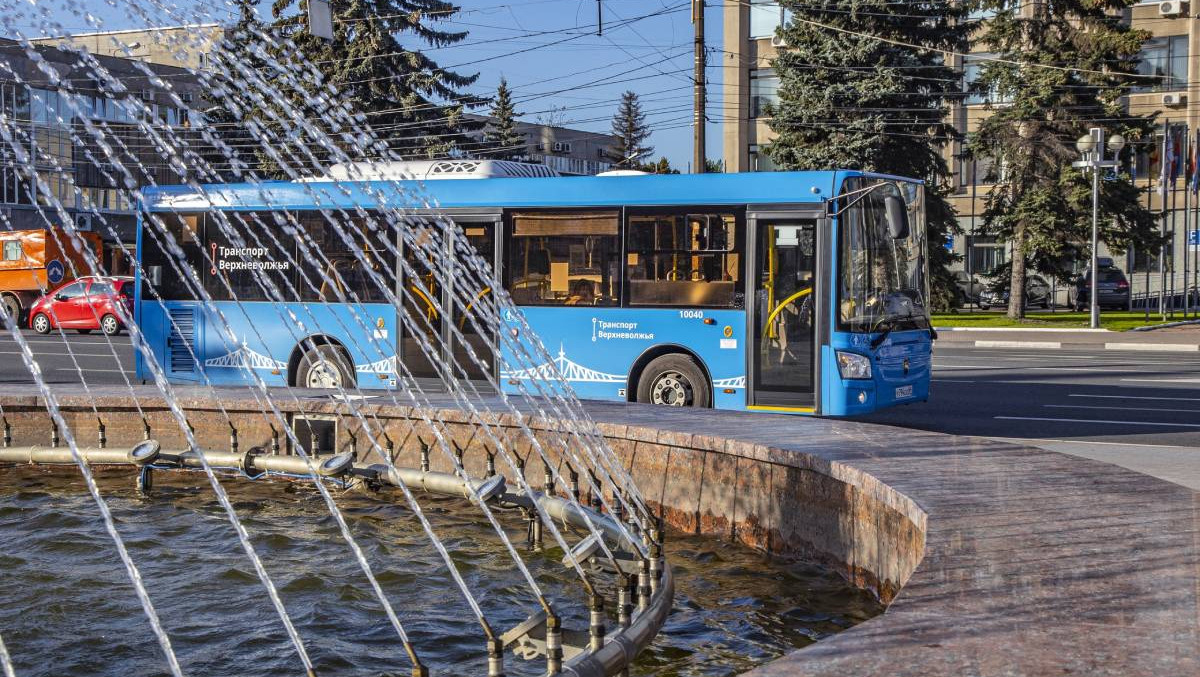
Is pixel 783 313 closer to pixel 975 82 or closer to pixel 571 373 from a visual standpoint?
pixel 571 373

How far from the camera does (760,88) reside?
54594 millimetres

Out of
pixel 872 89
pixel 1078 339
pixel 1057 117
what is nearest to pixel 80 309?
pixel 872 89

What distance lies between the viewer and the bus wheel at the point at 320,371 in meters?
14.8

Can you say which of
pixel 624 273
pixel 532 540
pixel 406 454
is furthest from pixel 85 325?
pixel 532 540

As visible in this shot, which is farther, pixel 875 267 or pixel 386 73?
pixel 386 73

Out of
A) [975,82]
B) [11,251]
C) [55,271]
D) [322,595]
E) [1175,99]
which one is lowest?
[322,595]

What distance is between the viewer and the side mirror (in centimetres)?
1224

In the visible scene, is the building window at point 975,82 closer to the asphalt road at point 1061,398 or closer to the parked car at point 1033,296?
the parked car at point 1033,296

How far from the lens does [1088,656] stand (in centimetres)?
383

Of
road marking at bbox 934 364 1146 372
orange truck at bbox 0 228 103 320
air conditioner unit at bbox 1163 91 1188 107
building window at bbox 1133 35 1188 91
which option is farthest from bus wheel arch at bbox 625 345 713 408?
building window at bbox 1133 35 1188 91

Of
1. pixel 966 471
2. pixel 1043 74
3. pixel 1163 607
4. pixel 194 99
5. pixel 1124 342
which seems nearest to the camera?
pixel 1163 607

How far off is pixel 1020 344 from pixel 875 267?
15.6 meters

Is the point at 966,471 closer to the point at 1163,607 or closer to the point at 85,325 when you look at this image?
the point at 1163,607

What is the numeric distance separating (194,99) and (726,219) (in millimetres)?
53003
